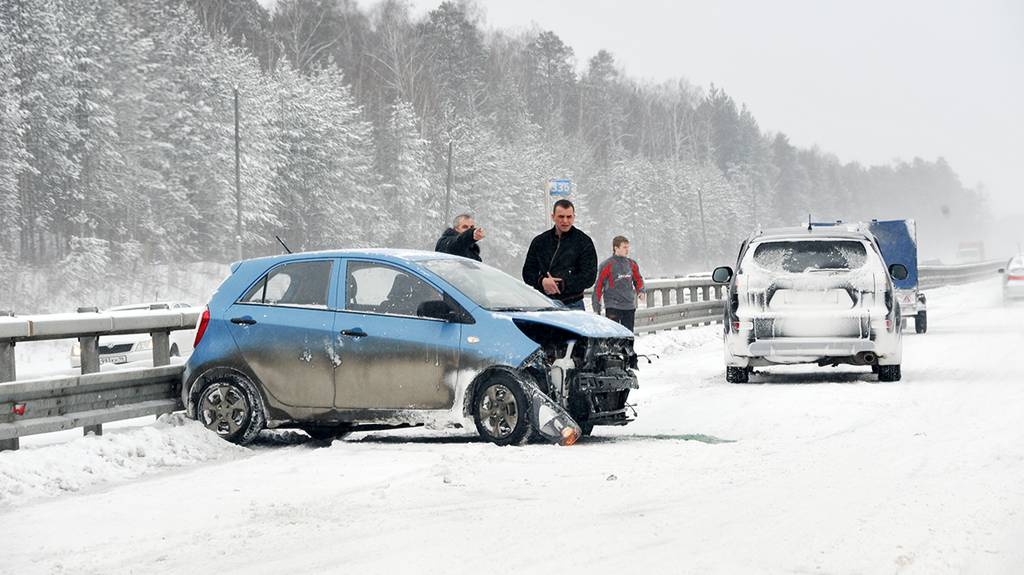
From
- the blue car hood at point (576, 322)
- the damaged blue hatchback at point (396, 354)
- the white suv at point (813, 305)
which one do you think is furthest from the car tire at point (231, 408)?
the white suv at point (813, 305)

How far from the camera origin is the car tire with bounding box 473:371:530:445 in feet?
33.0

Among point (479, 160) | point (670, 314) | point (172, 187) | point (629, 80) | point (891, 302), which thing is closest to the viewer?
point (891, 302)

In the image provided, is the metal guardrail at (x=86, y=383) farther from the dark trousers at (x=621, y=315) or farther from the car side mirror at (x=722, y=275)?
the dark trousers at (x=621, y=315)

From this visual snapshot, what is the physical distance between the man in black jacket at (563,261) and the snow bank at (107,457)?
132 inches

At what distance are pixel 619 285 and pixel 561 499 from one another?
10451 mm

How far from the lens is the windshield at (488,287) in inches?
421

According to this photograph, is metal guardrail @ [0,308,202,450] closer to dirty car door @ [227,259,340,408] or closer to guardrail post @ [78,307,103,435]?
guardrail post @ [78,307,103,435]

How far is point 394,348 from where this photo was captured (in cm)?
1050

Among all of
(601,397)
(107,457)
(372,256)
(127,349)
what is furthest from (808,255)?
(127,349)

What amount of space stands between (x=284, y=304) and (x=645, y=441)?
296 centimetres

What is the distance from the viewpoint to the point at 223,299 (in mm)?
11164

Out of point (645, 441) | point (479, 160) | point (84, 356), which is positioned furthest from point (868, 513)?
point (479, 160)

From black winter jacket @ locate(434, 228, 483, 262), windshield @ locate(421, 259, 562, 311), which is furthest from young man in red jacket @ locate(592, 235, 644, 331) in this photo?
windshield @ locate(421, 259, 562, 311)

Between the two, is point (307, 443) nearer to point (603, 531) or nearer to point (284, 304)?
point (284, 304)
